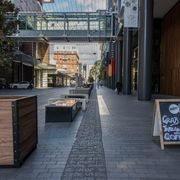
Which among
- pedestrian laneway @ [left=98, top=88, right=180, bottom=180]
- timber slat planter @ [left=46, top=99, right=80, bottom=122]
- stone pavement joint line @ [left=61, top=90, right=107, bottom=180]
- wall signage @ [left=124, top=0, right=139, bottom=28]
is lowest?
pedestrian laneway @ [left=98, top=88, right=180, bottom=180]

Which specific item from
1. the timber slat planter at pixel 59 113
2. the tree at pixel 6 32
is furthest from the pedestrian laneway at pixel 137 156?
the tree at pixel 6 32

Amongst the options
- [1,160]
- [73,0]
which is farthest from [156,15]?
[1,160]

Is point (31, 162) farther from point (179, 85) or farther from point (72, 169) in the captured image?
point (179, 85)

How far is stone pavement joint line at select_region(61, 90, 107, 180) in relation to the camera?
5.96 m

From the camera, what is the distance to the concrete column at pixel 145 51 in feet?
82.3

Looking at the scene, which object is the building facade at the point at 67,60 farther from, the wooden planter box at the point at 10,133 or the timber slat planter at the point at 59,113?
the wooden planter box at the point at 10,133

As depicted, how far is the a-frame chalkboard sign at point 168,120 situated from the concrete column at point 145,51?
1672cm

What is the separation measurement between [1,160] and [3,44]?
1.86 metres

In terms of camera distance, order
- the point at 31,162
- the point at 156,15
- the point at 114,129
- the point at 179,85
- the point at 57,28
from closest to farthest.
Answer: the point at 31,162 < the point at 114,129 < the point at 179,85 < the point at 156,15 < the point at 57,28

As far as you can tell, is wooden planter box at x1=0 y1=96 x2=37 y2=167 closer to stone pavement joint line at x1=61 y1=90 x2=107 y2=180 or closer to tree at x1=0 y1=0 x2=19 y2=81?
tree at x1=0 y1=0 x2=19 y2=81

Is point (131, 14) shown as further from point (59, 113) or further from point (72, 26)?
point (72, 26)

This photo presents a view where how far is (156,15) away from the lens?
4072 centimetres

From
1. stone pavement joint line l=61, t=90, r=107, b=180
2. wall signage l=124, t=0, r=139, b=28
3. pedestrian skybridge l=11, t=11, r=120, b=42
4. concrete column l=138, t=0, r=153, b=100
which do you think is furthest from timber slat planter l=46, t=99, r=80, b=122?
pedestrian skybridge l=11, t=11, r=120, b=42

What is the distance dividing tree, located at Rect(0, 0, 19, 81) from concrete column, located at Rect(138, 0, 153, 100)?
19066 millimetres
